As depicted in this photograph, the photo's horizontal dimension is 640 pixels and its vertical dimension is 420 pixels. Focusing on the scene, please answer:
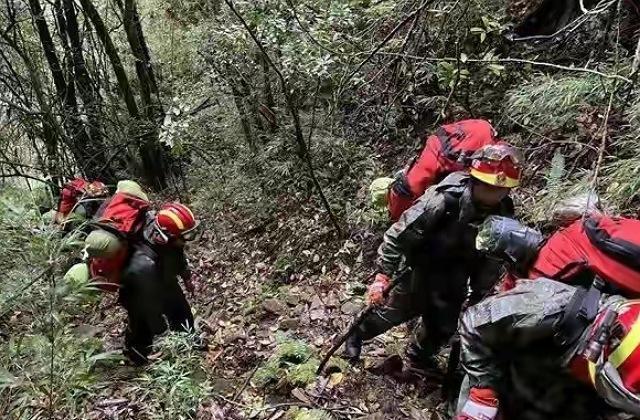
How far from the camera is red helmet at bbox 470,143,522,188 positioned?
3.79 meters

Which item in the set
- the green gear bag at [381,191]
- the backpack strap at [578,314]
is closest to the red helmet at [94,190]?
the green gear bag at [381,191]

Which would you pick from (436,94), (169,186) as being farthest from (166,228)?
(169,186)

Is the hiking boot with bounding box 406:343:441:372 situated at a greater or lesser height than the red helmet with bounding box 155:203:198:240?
lesser

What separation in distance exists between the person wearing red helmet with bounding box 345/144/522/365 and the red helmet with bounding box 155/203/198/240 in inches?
68.7

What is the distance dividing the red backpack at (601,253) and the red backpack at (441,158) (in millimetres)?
1494

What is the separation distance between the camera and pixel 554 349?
295 centimetres

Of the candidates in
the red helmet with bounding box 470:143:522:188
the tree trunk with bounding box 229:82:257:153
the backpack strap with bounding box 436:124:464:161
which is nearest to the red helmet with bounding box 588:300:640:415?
the red helmet with bounding box 470:143:522:188

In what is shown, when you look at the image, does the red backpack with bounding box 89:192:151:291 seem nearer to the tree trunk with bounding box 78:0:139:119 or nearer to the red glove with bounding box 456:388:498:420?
the red glove with bounding box 456:388:498:420

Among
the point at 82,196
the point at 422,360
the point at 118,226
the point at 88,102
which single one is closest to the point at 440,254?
the point at 422,360

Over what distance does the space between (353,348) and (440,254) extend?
4.20 ft

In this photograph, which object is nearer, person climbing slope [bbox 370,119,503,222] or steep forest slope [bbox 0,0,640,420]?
steep forest slope [bbox 0,0,640,420]

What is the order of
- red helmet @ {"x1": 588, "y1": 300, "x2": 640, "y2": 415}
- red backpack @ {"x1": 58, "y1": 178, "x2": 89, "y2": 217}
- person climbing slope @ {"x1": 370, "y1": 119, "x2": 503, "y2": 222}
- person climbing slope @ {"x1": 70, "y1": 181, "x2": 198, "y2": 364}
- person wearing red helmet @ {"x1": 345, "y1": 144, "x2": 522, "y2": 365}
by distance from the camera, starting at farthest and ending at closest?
red backpack @ {"x1": 58, "y1": 178, "x2": 89, "y2": 217}
person climbing slope @ {"x1": 70, "y1": 181, "x2": 198, "y2": 364}
person climbing slope @ {"x1": 370, "y1": 119, "x2": 503, "y2": 222}
person wearing red helmet @ {"x1": 345, "y1": 144, "x2": 522, "y2": 365}
red helmet @ {"x1": 588, "y1": 300, "x2": 640, "y2": 415}

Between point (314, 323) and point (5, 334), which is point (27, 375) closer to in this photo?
point (5, 334)

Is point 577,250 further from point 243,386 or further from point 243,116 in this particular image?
point 243,116
